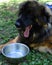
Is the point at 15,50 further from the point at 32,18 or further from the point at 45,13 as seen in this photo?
the point at 45,13

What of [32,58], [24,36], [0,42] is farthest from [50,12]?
[0,42]

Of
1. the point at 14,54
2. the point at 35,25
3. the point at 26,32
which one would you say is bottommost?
the point at 14,54

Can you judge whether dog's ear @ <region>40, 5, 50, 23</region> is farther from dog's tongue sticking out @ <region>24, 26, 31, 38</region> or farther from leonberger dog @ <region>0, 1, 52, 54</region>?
dog's tongue sticking out @ <region>24, 26, 31, 38</region>

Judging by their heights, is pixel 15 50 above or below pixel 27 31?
below

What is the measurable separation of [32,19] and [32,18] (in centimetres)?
2

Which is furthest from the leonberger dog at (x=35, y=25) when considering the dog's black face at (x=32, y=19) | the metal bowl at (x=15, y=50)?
the metal bowl at (x=15, y=50)

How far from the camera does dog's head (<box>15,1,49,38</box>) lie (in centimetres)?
388

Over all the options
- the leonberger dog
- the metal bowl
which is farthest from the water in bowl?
the leonberger dog

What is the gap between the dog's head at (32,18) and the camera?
3875 millimetres

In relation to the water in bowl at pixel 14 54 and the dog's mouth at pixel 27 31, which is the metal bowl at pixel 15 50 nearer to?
the water in bowl at pixel 14 54

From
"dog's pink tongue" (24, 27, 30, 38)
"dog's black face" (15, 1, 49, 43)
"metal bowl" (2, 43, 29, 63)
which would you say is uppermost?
"dog's black face" (15, 1, 49, 43)

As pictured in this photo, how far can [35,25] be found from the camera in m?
3.89

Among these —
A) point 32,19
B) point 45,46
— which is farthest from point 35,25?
point 45,46

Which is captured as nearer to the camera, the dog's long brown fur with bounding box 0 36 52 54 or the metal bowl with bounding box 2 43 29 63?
the metal bowl with bounding box 2 43 29 63
